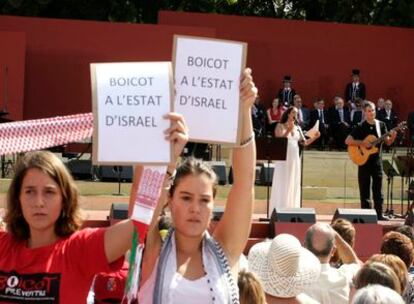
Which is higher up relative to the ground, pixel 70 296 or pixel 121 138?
pixel 121 138

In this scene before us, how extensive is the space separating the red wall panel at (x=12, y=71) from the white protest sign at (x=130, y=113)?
71.6 ft

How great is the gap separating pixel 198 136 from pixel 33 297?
82 centimetres

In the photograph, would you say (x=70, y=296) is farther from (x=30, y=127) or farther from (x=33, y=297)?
(x=30, y=127)

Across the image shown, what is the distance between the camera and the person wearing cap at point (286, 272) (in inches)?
171

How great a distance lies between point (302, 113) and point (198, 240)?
21.9 metres

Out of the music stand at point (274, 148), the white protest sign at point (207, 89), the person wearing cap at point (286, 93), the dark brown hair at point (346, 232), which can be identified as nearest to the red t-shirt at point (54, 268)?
the white protest sign at point (207, 89)

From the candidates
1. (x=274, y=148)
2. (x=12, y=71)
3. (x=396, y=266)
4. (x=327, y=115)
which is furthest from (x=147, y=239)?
(x=327, y=115)

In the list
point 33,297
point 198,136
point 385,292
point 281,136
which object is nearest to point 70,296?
point 33,297

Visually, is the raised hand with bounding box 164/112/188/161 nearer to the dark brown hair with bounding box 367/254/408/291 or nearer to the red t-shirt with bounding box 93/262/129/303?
the red t-shirt with bounding box 93/262/129/303

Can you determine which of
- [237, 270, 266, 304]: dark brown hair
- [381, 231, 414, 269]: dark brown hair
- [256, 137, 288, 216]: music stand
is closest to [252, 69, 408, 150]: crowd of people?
[256, 137, 288, 216]: music stand

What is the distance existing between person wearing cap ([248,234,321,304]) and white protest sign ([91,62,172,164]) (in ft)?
3.80

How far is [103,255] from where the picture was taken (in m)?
3.41

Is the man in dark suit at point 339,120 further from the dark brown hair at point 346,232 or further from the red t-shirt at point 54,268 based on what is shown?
the red t-shirt at point 54,268

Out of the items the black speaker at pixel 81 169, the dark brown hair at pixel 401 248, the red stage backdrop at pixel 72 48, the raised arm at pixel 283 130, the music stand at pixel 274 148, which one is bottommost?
the dark brown hair at pixel 401 248
